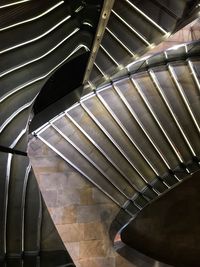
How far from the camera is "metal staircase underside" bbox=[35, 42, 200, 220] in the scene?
555 cm

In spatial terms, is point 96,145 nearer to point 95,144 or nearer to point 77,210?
point 95,144

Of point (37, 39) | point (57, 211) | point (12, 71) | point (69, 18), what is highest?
point (69, 18)

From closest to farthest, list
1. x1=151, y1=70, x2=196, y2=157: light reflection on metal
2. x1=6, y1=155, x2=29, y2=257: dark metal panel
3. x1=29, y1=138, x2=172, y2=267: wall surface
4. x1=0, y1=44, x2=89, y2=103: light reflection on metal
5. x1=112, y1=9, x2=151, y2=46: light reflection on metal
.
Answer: x1=6, y1=155, x2=29, y2=257: dark metal panel
x1=0, y1=44, x2=89, y2=103: light reflection on metal
x1=112, y1=9, x2=151, y2=46: light reflection on metal
x1=29, y1=138, x2=172, y2=267: wall surface
x1=151, y1=70, x2=196, y2=157: light reflection on metal

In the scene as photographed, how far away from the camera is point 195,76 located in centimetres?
554

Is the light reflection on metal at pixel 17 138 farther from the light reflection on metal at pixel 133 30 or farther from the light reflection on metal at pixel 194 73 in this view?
the light reflection on metal at pixel 194 73

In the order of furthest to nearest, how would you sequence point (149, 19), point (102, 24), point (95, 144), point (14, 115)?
point (95, 144) < point (149, 19) < point (14, 115) < point (102, 24)

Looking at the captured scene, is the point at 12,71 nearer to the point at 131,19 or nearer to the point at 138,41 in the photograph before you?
the point at 131,19

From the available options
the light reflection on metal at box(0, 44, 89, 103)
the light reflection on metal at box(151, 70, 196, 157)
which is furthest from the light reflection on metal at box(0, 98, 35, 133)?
the light reflection on metal at box(151, 70, 196, 157)

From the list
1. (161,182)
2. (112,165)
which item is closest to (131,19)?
(112,165)

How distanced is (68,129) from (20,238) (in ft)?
13.3

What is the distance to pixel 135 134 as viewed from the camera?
18.6 feet

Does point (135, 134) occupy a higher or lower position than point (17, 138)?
higher

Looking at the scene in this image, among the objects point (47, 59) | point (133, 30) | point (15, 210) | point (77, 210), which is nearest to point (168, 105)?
point (77, 210)

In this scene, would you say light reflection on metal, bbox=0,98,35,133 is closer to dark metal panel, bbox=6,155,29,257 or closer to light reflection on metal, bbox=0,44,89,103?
light reflection on metal, bbox=0,44,89,103
